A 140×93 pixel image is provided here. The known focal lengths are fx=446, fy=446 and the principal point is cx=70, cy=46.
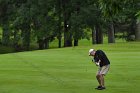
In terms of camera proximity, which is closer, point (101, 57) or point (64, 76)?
point (101, 57)

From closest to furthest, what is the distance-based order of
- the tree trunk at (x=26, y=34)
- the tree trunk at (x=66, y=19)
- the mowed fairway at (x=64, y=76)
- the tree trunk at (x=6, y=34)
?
the mowed fairway at (x=64, y=76) → the tree trunk at (x=66, y=19) → the tree trunk at (x=26, y=34) → the tree trunk at (x=6, y=34)

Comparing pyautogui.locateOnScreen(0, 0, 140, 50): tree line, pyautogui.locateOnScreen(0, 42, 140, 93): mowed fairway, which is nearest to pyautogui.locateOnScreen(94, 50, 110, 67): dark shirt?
pyautogui.locateOnScreen(0, 42, 140, 93): mowed fairway

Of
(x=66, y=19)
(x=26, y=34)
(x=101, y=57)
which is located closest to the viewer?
(x=101, y=57)

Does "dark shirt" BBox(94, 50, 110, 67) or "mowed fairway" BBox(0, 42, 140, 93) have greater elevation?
"dark shirt" BBox(94, 50, 110, 67)

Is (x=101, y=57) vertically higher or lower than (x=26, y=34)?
lower

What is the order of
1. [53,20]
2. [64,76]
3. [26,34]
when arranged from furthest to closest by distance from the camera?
[26,34]
[53,20]
[64,76]

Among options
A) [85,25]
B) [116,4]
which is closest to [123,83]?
[116,4]

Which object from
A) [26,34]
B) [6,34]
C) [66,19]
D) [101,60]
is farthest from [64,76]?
[6,34]

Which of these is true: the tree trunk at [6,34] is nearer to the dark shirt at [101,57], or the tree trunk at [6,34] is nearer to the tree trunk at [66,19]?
the tree trunk at [66,19]

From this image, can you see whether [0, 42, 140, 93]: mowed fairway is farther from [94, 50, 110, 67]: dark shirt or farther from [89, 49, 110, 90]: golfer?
[94, 50, 110, 67]: dark shirt

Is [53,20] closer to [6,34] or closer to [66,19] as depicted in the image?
[66,19]

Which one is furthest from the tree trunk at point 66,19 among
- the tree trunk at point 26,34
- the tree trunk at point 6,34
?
the tree trunk at point 6,34

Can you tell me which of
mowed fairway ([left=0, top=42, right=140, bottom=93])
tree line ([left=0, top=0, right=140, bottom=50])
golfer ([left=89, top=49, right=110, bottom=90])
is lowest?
mowed fairway ([left=0, top=42, right=140, bottom=93])

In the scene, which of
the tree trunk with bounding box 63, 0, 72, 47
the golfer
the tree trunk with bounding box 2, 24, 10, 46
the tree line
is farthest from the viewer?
the tree trunk with bounding box 2, 24, 10, 46
